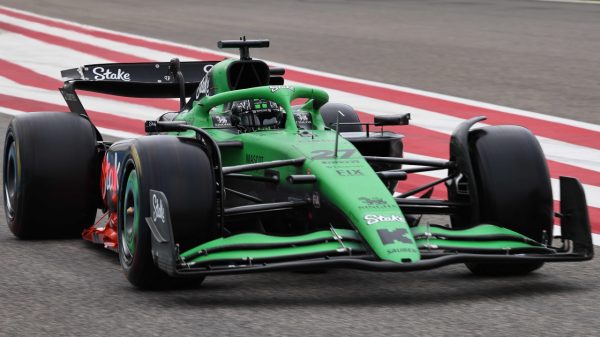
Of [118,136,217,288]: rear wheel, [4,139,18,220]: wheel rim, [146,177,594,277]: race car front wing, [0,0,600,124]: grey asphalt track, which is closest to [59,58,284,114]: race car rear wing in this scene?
[4,139,18,220]: wheel rim

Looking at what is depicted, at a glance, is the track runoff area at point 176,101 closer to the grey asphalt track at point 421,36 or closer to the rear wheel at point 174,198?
the grey asphalt track at point 421,36

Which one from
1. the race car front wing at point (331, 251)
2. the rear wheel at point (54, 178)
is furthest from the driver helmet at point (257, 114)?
the race car front wing at point (331, 251)

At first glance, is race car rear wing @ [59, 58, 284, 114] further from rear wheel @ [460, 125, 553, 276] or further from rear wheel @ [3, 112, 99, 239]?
rear wheel @ [460, 125, 553, 276]

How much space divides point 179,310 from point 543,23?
1801cm

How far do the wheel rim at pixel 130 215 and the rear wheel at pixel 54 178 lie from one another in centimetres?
142

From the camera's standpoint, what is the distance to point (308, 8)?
86.8ft

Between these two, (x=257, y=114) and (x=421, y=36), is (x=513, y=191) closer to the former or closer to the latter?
(x=257, y=114)

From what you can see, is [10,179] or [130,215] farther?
[10,179]

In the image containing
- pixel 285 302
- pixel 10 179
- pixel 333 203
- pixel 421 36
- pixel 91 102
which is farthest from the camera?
pixel 421 36

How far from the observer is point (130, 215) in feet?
22.4

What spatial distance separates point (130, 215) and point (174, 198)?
1.60 ft

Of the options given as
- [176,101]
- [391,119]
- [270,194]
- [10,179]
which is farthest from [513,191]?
[176,101]

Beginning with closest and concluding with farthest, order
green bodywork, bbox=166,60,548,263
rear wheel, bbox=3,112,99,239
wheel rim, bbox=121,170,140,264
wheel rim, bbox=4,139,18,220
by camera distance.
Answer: green bodywork, bbox=166,60,548,263 < wheel rim, bbox=121,170,140,264 < rear wheel, bbox=3,112,99,239 < wheel rim, bbox=4,139,18,220

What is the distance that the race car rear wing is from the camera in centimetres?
920
